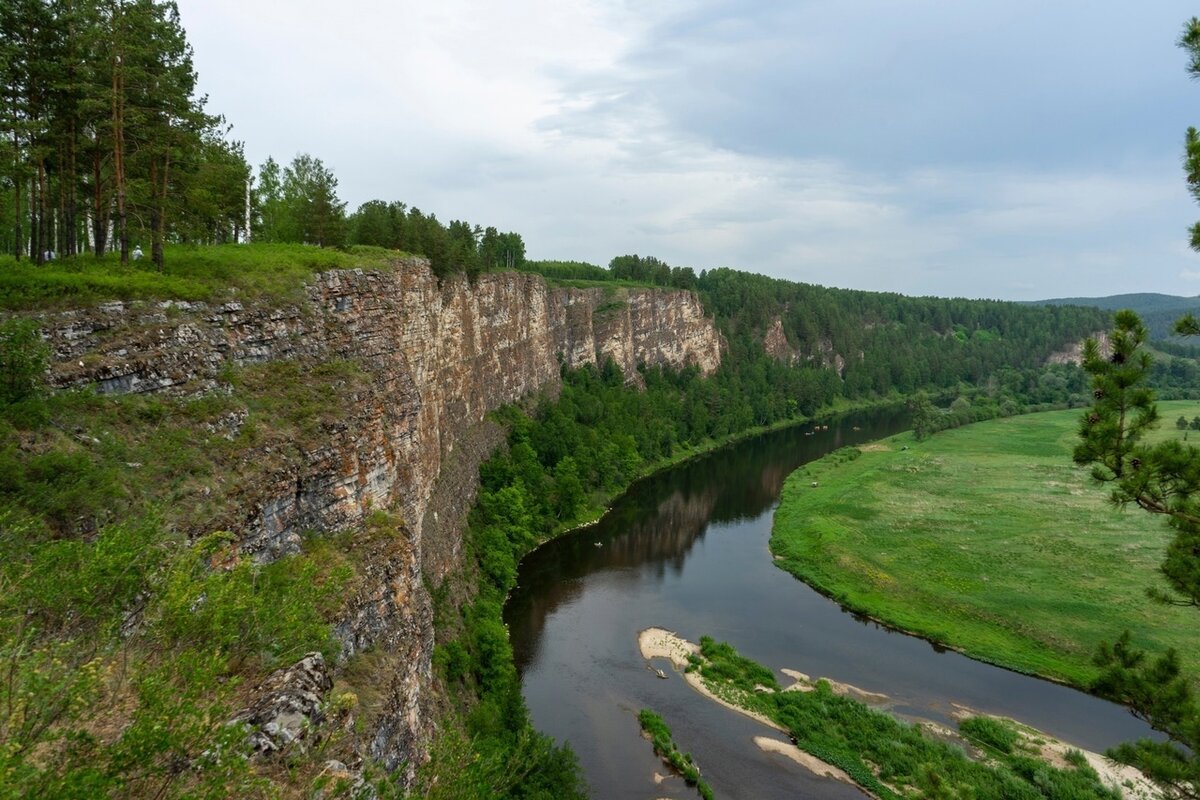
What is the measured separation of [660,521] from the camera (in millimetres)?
57250

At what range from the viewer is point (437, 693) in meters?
23.2

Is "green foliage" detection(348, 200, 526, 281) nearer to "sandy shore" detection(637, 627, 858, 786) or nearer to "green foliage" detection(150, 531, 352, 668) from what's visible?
"sandy shore" detection(637, 627, 858, 786)

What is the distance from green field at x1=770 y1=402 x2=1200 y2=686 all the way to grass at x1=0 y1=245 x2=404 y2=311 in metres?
27.5

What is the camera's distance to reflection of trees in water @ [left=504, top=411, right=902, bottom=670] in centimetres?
4069

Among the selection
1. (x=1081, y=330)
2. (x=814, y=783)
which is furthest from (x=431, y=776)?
(x=1081, y=330)

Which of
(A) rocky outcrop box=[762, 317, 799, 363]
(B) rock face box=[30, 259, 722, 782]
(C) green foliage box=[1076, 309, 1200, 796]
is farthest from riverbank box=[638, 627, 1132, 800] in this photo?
(A) rocky outcrop box=[762, 317, 799, 363]

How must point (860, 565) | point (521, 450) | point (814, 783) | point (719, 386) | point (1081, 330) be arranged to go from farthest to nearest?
point (1081, 330)
point (719, 386)
point (521, 450)
point (860, 565)
point (814, 783)

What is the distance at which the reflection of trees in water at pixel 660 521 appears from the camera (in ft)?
133

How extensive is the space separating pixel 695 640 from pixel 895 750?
12010mm

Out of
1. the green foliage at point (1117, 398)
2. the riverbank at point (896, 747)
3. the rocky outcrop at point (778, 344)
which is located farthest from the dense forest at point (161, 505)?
the rocky outcrop at point (778, 344)

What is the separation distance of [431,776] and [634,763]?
16651 mm

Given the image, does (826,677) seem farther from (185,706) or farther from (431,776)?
(185,706)

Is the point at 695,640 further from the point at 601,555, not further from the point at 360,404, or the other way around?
the point at 360,404

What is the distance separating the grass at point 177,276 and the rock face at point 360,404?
0.53m
